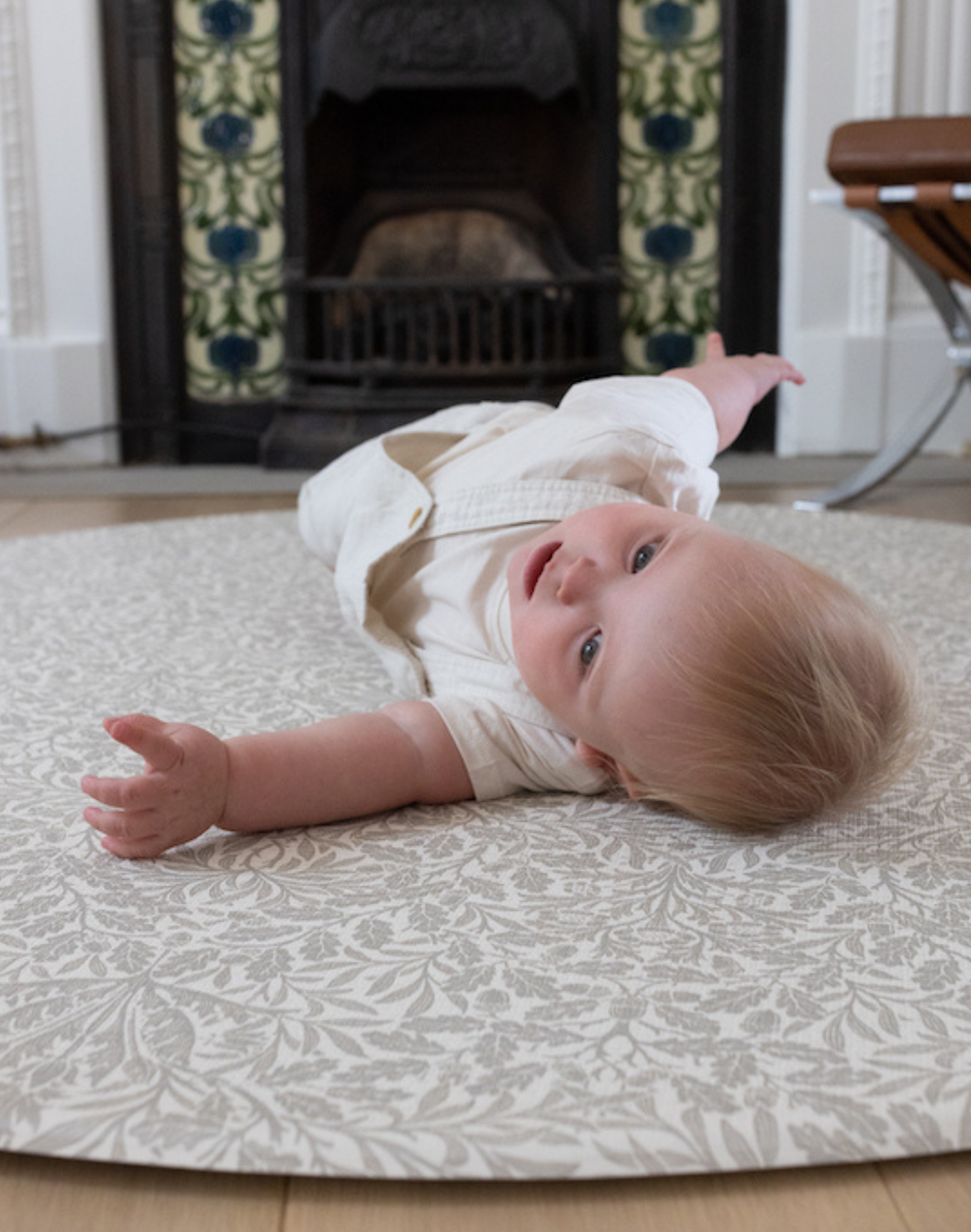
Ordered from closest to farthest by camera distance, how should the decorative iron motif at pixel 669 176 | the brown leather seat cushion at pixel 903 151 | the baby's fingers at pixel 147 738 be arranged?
the baby's fingers at pixel 147 738, the brown leather seat cushion at pixel 903 151, the decorative iron motif at pixel 669 176

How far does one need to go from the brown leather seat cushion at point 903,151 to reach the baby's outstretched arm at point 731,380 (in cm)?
55

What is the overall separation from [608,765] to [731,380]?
49 cm

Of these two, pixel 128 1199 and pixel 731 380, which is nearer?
pixel 128 1199

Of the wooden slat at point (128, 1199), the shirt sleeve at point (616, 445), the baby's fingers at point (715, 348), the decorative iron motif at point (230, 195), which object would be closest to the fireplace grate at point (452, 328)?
the decorative iron motif at point (230, 195)

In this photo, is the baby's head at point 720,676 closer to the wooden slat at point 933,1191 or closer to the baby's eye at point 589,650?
the baby's eye at point 589,650

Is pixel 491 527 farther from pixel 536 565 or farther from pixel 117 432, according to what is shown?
pixel 117 432

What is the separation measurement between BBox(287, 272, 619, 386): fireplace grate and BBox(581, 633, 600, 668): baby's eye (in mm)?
1629

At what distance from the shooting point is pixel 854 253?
226cm

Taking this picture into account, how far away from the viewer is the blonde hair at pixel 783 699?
58cm

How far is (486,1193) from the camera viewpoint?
0.40 meters

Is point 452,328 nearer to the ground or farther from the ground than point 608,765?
farther from the ground

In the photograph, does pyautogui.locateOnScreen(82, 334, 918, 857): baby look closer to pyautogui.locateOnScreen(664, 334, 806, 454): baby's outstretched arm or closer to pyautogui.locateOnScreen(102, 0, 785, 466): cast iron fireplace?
pyautogui.locateOnScreen(664, 334, 806, 454): baby's outstretched arm

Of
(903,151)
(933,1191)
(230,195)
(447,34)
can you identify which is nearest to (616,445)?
(933,1191)

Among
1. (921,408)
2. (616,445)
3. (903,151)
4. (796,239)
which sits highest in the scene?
(903,151)
